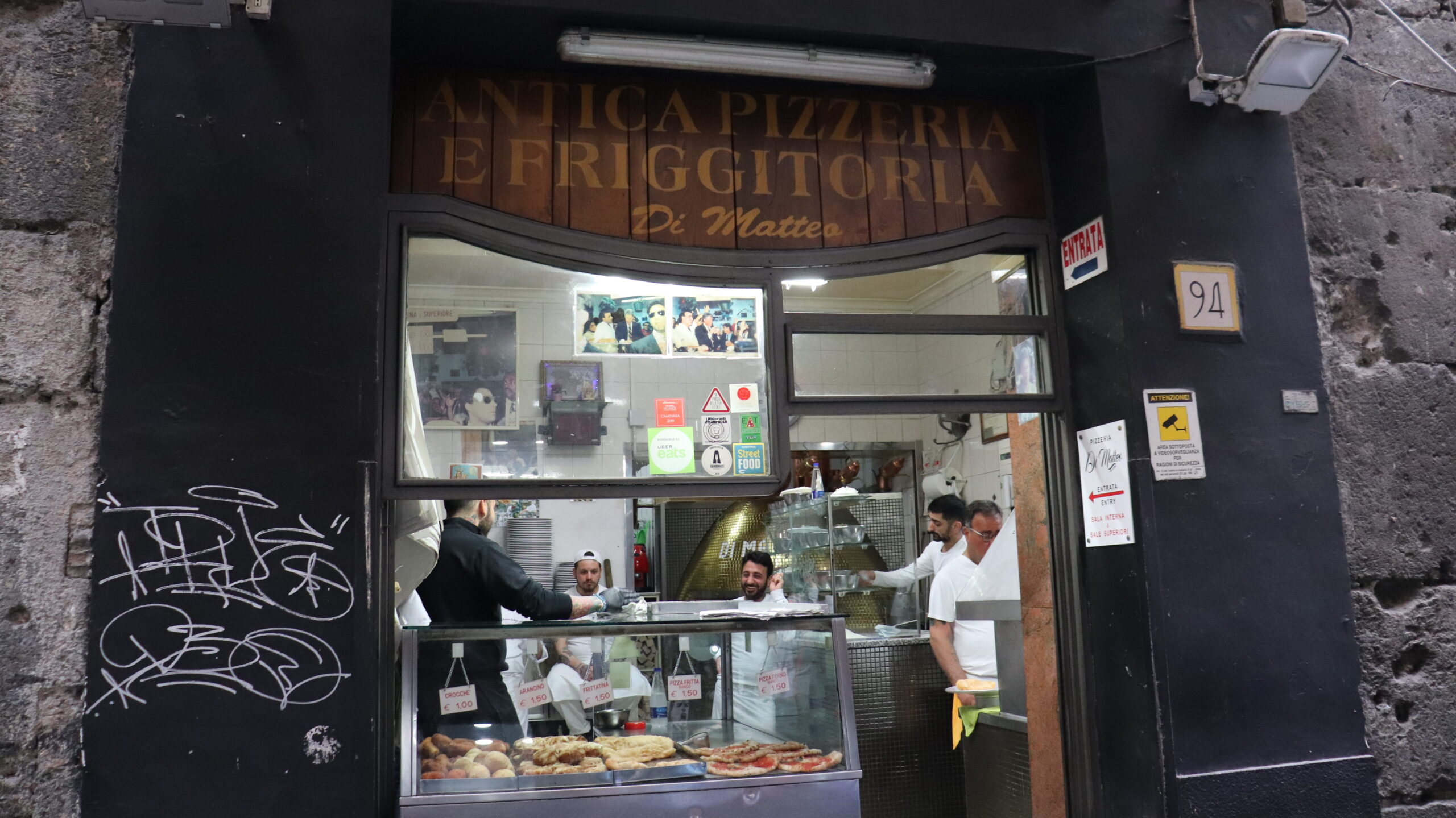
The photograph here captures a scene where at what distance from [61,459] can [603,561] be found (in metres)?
4.65

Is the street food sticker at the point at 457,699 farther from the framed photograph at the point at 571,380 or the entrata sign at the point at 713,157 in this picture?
the entrata sign at the point at 713,157

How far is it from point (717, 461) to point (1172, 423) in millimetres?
1488

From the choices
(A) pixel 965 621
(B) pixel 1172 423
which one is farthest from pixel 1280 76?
(A) pixel 965 621

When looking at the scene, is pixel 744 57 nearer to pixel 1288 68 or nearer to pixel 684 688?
pixel 1288 68

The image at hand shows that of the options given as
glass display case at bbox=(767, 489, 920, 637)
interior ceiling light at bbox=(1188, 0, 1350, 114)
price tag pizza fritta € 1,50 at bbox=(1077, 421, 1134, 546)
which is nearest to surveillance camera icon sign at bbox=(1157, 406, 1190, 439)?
price tag pizza fritta € 1,50 at bbox=(1077, 421, 1134, 546)

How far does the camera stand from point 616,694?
11.1 feet

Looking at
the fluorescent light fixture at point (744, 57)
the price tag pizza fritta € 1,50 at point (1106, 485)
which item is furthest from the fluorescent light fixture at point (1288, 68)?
the price tag pizza fritta € 1,50 at point (1106, 485)

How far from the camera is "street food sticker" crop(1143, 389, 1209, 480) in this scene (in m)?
3.46

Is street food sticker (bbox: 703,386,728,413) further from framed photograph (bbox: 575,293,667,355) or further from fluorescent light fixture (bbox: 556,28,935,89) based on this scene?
fluorescent light fixture (bbox: 556,28,935,89)

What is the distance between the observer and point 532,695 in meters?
3.30

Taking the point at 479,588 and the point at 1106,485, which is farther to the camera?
the point at 479,588

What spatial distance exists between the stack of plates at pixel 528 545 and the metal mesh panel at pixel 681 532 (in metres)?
1.57

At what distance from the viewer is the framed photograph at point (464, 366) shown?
10.8 feet

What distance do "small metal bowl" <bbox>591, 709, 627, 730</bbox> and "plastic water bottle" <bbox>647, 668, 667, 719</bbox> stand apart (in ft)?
0.28
